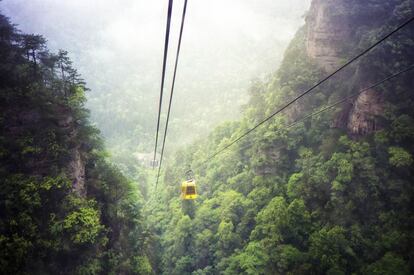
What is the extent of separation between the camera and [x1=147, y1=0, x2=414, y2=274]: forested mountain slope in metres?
22.0

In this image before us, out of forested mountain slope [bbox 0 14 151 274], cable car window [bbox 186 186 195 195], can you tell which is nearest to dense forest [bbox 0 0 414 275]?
forested mountain slope [bbox 0 14 151 274]

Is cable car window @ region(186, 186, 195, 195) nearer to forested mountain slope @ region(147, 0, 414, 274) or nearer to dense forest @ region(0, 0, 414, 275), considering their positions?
dense forest @ region(0, 0, 414, 275)

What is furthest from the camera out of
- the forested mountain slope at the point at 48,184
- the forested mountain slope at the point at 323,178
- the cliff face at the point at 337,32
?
the cliff face at the point at 337,32

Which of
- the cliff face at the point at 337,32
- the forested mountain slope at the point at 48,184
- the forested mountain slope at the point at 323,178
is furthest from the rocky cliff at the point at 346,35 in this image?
the forested mountain slope at the point at 48,184

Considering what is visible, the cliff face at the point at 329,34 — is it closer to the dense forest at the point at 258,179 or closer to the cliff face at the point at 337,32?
the cliff face at the point at 337,32

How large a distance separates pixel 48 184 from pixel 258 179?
21.8m

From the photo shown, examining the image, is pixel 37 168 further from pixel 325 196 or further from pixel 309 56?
pixel 309 56

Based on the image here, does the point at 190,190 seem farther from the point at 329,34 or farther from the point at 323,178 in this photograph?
the point at 329,34

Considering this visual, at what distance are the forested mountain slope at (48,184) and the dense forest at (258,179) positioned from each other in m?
0.07

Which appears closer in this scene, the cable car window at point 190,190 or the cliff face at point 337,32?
the cable car window at point 190,190

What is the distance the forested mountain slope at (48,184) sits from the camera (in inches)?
564

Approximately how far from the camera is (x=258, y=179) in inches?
1287

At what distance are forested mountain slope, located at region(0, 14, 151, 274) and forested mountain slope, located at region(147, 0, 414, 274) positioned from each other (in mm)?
11439

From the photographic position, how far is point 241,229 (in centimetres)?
3075
